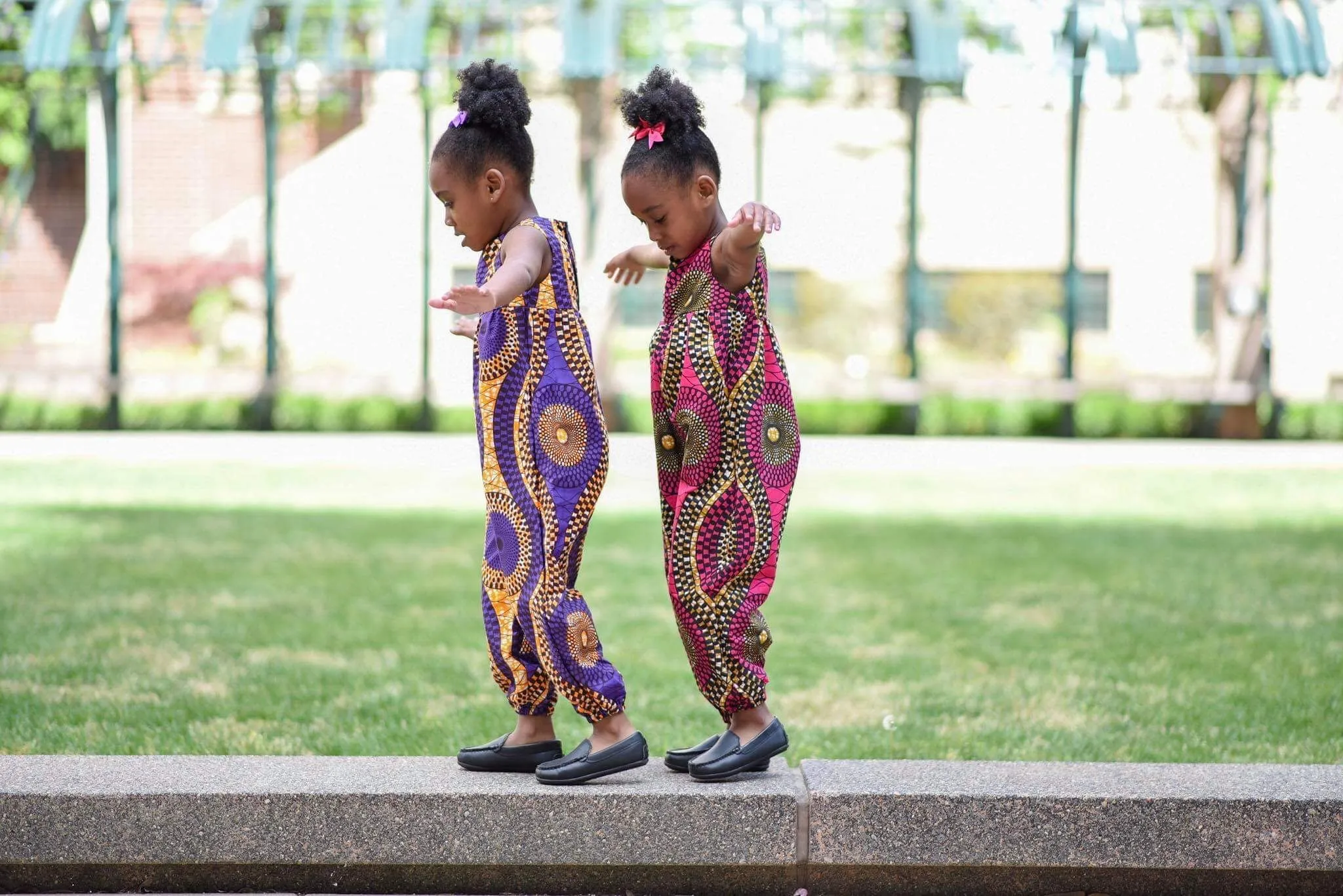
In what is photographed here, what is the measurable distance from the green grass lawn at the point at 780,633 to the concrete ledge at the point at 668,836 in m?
1.05

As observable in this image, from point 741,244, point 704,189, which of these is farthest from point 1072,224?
point 741,244

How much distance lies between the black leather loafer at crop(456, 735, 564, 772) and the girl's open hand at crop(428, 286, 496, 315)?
3.15 feet

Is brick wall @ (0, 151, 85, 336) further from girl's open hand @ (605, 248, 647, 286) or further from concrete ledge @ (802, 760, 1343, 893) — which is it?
concrete ledge @ (802, 760, 1343, 893)

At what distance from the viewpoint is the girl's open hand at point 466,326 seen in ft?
10.4

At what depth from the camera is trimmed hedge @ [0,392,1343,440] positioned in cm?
1705

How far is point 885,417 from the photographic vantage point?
56.9 ft

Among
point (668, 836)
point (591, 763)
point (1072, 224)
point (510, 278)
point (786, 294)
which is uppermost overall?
point (1072, 224)

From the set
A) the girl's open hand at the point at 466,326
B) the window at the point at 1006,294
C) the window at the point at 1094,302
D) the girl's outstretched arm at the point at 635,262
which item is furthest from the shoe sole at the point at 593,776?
the window at the point at 1094,302

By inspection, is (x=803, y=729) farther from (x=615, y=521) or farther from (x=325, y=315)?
(x=325, y=315)

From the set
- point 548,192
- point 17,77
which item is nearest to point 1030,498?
point 548,192

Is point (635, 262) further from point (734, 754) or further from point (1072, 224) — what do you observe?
point (1072, 224)

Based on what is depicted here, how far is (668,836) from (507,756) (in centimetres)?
41

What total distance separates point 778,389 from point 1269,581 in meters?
4.93

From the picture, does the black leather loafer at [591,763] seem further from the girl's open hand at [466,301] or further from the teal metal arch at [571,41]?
the teal metal arch at [571,41]
